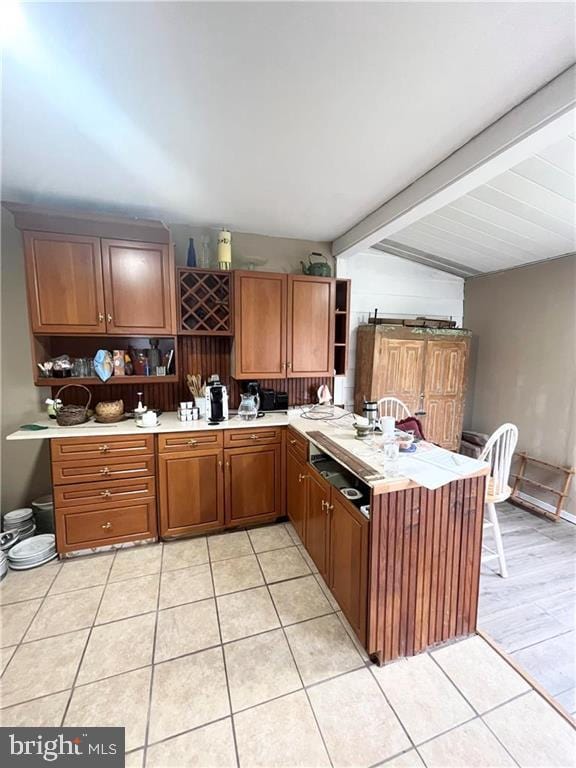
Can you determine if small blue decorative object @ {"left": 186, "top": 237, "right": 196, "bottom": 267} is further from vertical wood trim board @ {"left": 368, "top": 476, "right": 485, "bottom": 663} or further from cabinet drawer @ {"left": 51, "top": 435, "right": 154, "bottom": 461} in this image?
vertical wood trim board @ {"left": 368, "top": 476, "right": 485, "bottom": 663}

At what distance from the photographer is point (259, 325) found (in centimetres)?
288

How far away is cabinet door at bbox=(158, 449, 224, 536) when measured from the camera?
2537 mm

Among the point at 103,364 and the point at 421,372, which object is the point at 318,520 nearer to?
the point at 103,364

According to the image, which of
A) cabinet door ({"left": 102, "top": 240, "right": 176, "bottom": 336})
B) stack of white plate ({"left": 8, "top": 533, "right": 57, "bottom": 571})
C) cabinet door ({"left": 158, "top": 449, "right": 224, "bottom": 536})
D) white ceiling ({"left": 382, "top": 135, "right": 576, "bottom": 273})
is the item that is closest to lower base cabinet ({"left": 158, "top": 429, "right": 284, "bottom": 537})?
cabinet door ({"left": 158, "top": 449, "right": 224, "bottom": 536})

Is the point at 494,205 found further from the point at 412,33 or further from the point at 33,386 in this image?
the point at 33,386

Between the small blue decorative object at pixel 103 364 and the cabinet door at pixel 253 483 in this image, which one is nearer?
the small blue decorative object at pixel 103 364

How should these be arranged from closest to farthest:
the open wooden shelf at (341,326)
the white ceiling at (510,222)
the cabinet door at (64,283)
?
the white ceiling at (510,222)
the cabinet door at (64,283)
the open wooden shelf at (341,326)

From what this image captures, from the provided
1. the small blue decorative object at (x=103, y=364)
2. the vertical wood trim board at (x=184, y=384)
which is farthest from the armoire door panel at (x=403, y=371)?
the small blue decorative object at (x=103, y=364)

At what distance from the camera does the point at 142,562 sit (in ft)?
7.84

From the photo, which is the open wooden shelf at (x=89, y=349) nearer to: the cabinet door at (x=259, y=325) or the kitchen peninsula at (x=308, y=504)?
the kitchen peninsula at (x=308, y=504)

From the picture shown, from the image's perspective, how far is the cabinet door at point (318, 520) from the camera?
6.61ft

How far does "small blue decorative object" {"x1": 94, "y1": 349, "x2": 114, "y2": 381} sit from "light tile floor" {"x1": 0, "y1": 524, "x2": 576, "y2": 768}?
57.6 inches

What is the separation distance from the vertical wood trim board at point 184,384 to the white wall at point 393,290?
3.82 ft

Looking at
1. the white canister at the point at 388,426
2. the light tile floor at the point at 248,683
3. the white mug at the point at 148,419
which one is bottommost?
the light tile floor at the point at 248,683
